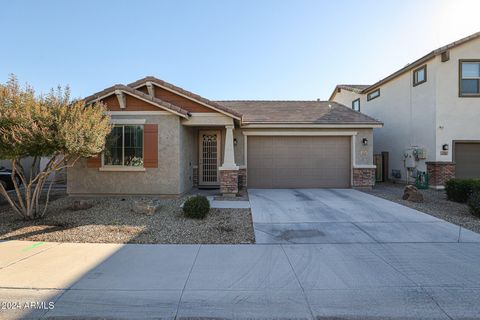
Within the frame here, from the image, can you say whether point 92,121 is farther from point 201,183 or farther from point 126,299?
point 201,183

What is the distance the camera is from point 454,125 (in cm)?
1237

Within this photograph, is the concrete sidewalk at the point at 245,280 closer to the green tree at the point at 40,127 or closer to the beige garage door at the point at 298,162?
the green tree at the point at 40,127

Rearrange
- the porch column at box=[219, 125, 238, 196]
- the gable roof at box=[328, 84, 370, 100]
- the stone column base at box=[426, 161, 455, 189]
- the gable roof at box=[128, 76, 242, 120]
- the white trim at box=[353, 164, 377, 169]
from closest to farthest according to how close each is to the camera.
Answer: the gable roof at box=[128, 76, 242, 120] → the porch column at box=[219, 125, 238, 196] → the stone column base at box=[426, 161, 455, 189] → the white trim at box=[353, 164, 377, 169] → the gable roof at box=[328, 84, 370, 100]

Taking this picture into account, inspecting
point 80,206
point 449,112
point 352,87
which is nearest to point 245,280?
point 80,206

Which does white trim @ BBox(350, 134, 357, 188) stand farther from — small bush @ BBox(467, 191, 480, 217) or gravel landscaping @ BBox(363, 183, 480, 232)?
small bush @ BBox(467, 191, 480, 217)

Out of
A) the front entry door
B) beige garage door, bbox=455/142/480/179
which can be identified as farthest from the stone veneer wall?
beige garage door, bbox=455/142/480/179

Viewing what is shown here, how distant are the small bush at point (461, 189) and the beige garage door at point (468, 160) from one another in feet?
11.8

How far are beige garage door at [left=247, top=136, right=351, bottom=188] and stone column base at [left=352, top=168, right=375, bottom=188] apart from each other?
1.29ft

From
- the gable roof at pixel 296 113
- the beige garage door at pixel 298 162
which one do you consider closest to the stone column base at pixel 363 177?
the beige garage door at pixel 298 162

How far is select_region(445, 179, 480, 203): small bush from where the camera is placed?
9.19 meters

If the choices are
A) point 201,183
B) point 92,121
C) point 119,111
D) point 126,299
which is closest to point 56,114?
point 92,121

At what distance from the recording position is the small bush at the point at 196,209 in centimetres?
721

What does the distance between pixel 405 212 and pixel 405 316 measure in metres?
5.69

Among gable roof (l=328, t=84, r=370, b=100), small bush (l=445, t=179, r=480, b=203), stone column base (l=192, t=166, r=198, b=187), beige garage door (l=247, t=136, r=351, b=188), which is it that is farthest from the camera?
gable roof (l=328, t=84, r=370, b=100)
